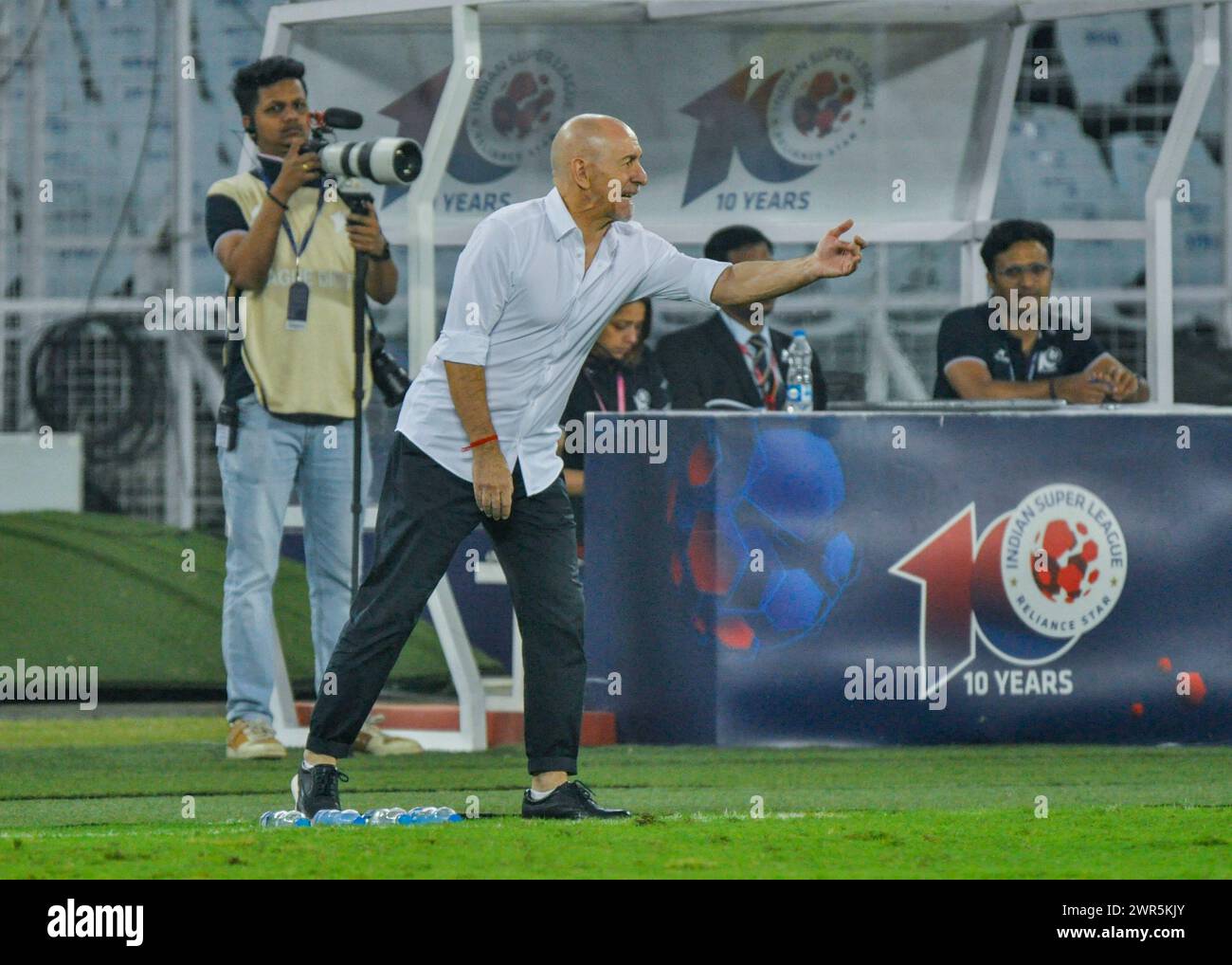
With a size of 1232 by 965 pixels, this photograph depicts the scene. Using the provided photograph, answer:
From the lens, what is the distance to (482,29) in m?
10.0

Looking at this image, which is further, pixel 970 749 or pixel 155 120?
pixel 155 120

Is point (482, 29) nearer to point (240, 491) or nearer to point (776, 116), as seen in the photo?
point (776, 116)

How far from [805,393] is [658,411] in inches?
26.1

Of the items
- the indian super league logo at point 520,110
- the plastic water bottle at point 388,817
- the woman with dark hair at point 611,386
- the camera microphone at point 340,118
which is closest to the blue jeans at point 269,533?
the woman with dark hair at point 611,386

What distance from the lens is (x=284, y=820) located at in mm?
5969

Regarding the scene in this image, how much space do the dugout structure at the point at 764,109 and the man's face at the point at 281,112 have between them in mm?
Result: 1002

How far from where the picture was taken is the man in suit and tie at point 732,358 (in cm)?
930

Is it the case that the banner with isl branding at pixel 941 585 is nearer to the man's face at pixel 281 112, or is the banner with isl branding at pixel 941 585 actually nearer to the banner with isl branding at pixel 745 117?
the man's face at pixel 281 112

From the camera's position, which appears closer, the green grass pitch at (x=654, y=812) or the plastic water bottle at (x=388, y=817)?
the green grass pitch at (x=654, y=812)

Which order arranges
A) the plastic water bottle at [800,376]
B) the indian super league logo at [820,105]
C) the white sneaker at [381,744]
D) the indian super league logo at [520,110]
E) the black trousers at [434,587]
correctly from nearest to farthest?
the black trousers at [434,587] < the white sneaker at [381,744] < the plastic water bottle at [800,376] < the indian super league logo at [520,110] < the indian super league logo at [820,105]

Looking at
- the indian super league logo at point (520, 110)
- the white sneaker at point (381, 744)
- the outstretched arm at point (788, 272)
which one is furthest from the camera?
the indian super league logo at point (520, 110)

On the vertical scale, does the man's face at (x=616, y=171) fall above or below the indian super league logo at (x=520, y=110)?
below

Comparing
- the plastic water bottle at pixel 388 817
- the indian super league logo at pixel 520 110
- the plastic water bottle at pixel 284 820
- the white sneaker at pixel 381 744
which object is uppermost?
the indian super league logo at pixel 520 110
